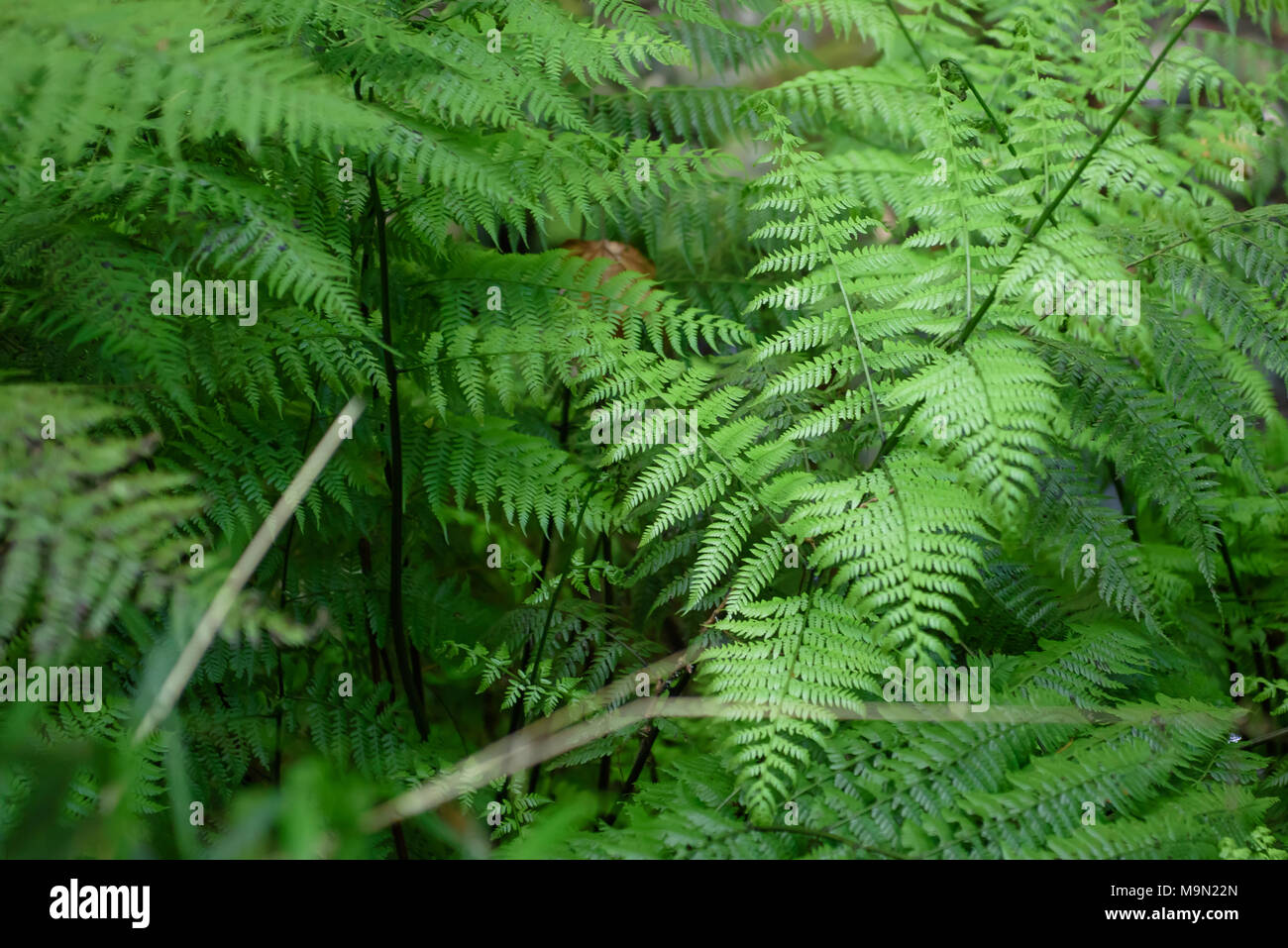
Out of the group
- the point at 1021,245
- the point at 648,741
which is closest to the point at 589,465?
the point at 648,741

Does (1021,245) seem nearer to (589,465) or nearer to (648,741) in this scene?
(589,465)

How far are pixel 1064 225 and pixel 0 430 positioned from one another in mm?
1886

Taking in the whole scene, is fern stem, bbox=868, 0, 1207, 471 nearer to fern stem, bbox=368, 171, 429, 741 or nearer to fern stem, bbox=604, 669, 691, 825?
fern stem, bbox=604, 669, 691, 825

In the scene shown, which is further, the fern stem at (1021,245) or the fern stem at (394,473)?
the fern stem at (394,473)

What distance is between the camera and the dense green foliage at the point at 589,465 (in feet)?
4.25

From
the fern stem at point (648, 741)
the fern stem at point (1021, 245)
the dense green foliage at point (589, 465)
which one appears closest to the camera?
the dense green foliage at point (589, 465)

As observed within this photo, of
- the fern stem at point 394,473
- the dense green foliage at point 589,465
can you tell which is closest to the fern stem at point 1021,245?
the dense green foliage at point 589,465

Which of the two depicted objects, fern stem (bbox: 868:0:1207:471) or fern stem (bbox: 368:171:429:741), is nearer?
fern stem (bbox: 868:0:1207:471)

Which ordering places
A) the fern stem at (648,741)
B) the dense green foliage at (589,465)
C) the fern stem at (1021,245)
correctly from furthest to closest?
1. the fern stem at (648,741)
2. the fern stem at (1021,245)
3. the dense green foliage at (589,465)

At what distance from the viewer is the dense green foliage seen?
4.25 ft

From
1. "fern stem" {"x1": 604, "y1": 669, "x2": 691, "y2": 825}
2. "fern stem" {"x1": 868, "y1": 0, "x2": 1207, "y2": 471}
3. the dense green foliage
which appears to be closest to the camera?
the dense green foliage

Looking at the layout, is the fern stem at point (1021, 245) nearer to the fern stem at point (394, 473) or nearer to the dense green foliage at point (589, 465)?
the dense green foliage at point (589, 465)

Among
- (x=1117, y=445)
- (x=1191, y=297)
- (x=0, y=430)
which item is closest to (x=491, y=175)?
(x=0, y=430)

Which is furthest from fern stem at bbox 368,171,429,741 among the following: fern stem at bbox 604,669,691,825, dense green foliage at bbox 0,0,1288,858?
fern stem at bbox 604,669,691,825
